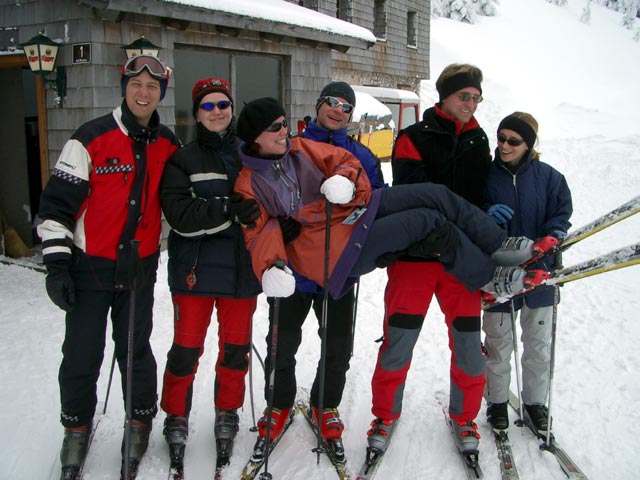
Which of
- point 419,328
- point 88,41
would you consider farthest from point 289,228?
point 88,41

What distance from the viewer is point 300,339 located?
2988mm

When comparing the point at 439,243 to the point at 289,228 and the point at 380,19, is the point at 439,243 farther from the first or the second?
the point at 380,19

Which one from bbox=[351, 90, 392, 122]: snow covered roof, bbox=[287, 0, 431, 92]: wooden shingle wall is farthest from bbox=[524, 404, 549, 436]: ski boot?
bbox=[287, 0, 431, 92]: wooden shingle wall

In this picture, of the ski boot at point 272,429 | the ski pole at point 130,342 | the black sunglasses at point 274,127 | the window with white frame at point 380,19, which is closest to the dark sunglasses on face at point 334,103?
the black sunglasses at point 274,127

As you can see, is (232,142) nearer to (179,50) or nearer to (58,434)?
(58,434)

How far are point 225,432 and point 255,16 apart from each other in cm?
556

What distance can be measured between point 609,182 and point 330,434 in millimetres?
10999

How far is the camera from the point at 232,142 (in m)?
2.85

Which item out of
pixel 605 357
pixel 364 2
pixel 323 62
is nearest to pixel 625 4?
pixel 364 2

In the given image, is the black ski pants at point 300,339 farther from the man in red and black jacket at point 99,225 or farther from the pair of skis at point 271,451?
the man in red and black jacket at point 99,225

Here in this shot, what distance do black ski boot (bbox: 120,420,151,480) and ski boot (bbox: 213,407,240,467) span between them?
0.38 metres

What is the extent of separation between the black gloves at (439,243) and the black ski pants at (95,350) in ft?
4.81

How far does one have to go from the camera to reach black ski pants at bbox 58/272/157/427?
8.55ft

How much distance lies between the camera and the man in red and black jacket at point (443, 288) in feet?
9.45
